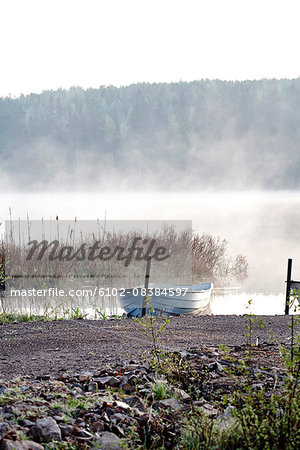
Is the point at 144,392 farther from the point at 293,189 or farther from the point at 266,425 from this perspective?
the point at 293,189

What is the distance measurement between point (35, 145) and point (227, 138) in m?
35.0

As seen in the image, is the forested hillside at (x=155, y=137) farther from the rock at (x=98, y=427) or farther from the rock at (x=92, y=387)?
the rock at (x=98, y=427)

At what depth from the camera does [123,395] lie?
4.56 meters

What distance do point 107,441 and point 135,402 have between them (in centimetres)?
70

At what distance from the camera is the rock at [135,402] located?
428cm

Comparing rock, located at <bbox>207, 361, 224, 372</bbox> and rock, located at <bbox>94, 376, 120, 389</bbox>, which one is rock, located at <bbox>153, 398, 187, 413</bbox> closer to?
rock, located at <bbox>94, 376, 120, 389</bbox>

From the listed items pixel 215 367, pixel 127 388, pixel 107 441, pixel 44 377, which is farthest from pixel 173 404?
pixel 44 377

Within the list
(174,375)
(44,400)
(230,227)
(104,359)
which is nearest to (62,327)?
(104,359)

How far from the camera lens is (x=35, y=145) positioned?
110875 mm

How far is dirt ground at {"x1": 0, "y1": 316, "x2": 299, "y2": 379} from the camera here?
5660 millimetres

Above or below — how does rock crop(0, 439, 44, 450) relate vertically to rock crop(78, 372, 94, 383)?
below

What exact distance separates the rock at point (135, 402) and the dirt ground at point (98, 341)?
3.53ft

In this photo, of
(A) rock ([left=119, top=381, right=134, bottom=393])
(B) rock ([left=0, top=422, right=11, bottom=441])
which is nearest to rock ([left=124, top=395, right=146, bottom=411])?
(A) rock ([left=119, top=381, right=134, bottom=393])

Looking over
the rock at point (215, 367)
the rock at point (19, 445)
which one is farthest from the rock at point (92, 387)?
the rock at point (19, 445)
